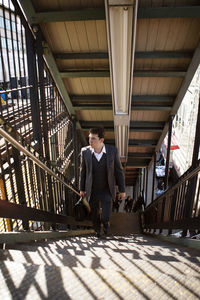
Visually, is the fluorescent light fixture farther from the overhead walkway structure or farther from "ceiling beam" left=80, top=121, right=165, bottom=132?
"ceiling beam" left=80, top=121, right=165, bottom=132

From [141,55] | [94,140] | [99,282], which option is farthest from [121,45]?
[99,282]

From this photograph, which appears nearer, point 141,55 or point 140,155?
point 141,55

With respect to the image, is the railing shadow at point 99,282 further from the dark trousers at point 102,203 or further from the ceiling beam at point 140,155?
the ceiling beam at point 140,155

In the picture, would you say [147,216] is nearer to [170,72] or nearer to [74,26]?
[170,72]

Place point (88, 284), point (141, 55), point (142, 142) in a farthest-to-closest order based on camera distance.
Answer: point (142, 142), point (141, 55), point (88, 284)

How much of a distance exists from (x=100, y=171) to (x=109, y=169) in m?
0.16

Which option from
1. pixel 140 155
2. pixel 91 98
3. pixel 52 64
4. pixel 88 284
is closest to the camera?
pixel 88 284

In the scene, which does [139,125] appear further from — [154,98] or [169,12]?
[169,12]

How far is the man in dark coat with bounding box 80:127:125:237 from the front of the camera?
3.31 metres

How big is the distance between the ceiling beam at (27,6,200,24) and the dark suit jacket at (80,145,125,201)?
212 cm

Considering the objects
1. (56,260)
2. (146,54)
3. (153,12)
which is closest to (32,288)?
(56,260)

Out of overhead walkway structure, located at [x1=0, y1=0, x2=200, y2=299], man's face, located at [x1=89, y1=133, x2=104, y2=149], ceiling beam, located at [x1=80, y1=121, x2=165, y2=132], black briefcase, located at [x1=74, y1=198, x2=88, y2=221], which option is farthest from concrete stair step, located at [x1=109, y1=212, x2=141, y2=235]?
man's face, located at [x1=89, y1=133, x2=104, y2=149]

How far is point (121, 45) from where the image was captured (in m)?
3.11

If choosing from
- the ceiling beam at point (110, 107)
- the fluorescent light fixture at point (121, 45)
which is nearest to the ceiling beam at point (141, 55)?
the fluorescent light fixture at point (121, 45)
